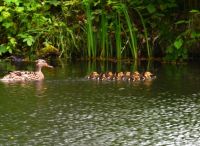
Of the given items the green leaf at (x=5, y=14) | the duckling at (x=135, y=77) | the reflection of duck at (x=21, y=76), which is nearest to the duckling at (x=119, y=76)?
the duckling at (x=135, y=77)

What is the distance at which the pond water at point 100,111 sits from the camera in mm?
13000

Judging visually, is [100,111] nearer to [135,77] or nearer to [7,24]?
[135,77]

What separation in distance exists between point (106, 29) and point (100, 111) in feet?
35.2

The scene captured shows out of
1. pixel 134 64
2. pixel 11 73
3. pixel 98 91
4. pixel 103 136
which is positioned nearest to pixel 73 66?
pixel 134 64

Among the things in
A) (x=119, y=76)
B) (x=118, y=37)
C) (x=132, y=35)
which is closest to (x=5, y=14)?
(x=118, y=37)

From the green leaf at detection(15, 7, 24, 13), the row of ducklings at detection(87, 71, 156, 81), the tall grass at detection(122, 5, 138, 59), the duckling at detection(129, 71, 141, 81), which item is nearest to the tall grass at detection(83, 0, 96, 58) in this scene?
the tall grass at detection(122, 5, 138, 59)

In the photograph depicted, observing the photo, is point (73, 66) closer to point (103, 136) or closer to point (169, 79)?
point (169, 79)

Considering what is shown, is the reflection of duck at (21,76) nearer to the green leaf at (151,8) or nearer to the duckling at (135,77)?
the duckling at (135,77)

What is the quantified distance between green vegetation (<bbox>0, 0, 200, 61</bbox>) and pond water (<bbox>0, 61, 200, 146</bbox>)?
165 inches

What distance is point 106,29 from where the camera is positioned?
26.0 m

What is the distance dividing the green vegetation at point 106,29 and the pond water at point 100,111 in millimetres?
4202

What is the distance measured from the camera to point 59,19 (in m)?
28.3

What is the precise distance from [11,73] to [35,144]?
8.29 m

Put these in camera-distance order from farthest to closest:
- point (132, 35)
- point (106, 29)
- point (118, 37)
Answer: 1. point (106, 29)
2. point (132, 35)
3. point (118, 37)
